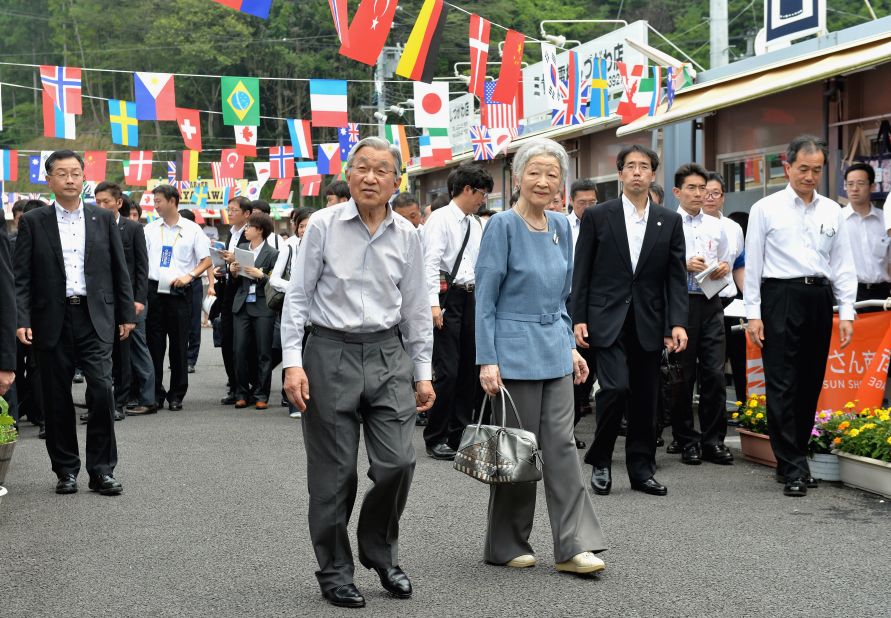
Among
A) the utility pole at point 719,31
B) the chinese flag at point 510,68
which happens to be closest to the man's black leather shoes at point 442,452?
the chinese flag at point 510,68

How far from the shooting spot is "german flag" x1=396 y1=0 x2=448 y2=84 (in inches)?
497

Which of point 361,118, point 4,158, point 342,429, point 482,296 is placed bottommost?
point 342,429

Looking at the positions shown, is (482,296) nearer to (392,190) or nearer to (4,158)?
(392,190)

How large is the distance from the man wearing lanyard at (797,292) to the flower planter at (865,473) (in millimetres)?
246

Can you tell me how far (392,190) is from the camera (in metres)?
5.02

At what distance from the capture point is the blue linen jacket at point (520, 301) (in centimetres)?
548

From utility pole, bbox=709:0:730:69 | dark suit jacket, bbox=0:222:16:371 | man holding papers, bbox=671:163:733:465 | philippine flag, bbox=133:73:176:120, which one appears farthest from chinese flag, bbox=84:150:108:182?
dark suit jacket, bbox=0:222:16:371

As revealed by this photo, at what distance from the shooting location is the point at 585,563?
17.0ft

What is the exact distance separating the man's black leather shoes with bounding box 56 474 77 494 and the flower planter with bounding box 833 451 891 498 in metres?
4.81

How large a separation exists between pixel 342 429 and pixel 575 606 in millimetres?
1197

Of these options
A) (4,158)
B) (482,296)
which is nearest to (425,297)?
(482,296)

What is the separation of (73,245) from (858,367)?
5556 millimetres

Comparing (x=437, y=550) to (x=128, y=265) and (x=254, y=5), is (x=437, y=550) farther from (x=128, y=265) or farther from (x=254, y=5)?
(x=254, y=5)

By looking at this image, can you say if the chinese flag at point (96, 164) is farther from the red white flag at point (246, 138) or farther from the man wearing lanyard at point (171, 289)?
the man wearing lanyard at point (171, 289)
